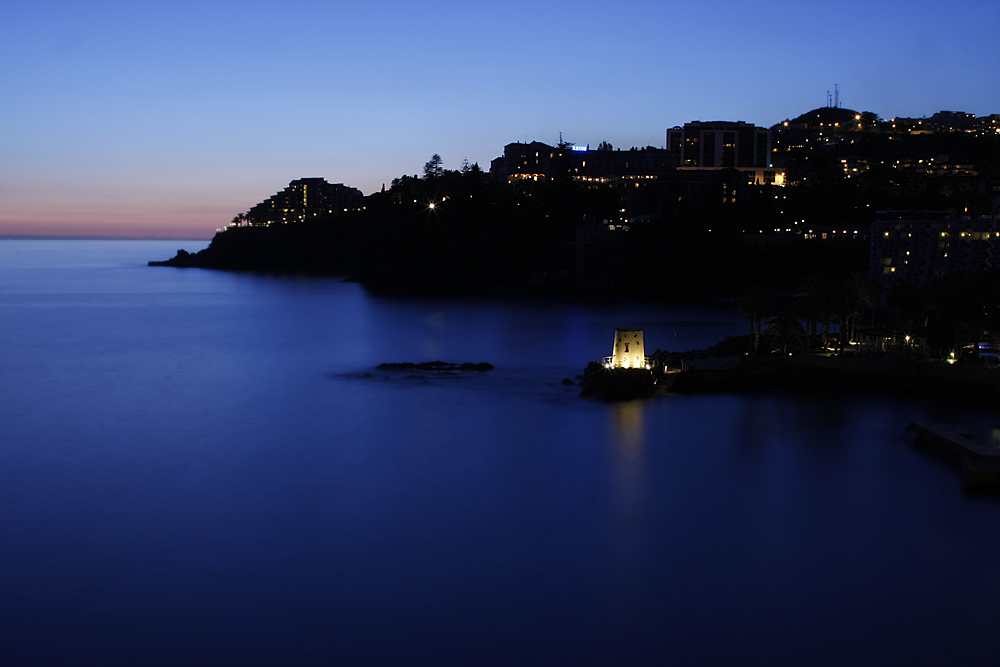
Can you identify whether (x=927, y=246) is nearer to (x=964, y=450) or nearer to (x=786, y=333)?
(x=786, y=333)

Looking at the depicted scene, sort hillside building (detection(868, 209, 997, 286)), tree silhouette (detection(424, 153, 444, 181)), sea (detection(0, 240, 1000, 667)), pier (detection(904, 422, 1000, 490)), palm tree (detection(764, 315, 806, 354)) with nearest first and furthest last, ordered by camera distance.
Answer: sea (detection(0, 240, 1000, 667)) → pier (detection(904, 422, 1000, 490)) → palm tree (detection(764, 315, 806, 354)) → hillside building (detection(868, 209, 997, 286)) → tree silhouette (detection(424, 153, 444, 181))

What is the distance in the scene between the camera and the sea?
9500mm

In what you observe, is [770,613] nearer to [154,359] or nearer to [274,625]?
[274,625]

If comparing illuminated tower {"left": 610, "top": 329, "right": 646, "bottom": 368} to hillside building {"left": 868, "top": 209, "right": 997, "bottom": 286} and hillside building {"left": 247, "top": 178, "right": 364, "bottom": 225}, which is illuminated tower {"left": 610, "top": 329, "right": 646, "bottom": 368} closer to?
hillside building {"left": 868, "top": 209, "right": 997, "bottom": 286}

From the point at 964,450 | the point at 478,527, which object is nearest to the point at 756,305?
the point at 964,450


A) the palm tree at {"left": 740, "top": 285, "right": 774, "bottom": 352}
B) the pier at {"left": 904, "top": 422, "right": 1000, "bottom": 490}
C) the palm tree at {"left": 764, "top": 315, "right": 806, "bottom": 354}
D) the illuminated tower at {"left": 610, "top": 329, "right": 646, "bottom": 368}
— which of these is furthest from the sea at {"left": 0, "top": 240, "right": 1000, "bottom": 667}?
the palm tree at {"left": 740, "top": 285, "right": 774, "bottom": 352}

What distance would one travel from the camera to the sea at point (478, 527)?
9.50 meters

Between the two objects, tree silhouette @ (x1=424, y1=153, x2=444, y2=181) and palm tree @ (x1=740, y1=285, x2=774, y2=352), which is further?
tree silhouette @ (x1=424, y1=153, x2=444, y2=181)

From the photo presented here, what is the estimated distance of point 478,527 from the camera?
13070 millimetres

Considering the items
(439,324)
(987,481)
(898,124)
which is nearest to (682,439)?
(987,481)

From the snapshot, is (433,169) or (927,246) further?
(433,169)

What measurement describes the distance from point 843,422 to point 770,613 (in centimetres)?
1019

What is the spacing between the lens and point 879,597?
1041 centimetres

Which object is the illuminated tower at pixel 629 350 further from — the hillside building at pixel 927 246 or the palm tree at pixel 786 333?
the hillside building at pixel 927 246
